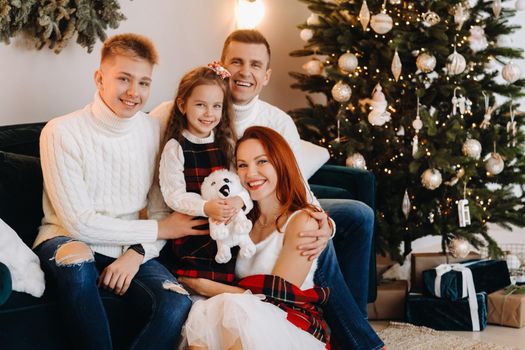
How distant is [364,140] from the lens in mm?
3611

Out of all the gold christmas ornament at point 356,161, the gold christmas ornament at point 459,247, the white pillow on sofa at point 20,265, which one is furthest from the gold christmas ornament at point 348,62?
the white pillow on sofa at point 20,265

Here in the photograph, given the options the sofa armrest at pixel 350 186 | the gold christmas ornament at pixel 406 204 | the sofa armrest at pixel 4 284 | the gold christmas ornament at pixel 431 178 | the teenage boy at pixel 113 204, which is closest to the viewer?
the sofa armrest at pixel 4 284

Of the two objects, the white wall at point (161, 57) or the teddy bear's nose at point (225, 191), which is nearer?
the teddy bear's nose at point (225, 191)

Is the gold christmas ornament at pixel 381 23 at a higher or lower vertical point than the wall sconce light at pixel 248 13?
lower

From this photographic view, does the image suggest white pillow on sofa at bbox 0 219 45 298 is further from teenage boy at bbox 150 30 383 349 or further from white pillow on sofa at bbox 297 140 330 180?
white pillow on sofa at bbox 297 140 330 180

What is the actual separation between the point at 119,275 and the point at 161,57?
1654 millimetres

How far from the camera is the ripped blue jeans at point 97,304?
213cm

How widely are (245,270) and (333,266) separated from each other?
1.10 feet

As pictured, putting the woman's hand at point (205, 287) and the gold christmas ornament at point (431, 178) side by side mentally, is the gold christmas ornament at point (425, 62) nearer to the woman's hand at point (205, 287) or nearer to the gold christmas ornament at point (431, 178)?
the gold christmas ornament at point (431, 178)

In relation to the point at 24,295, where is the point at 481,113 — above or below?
above

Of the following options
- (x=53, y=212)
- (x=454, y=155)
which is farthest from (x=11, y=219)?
(x=454, y=155)

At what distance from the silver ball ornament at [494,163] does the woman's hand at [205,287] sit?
1726mm

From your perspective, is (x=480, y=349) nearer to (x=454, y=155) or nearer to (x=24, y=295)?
(x=454, y=155)

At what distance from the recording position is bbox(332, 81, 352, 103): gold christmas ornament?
3627 mm
